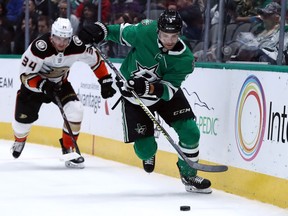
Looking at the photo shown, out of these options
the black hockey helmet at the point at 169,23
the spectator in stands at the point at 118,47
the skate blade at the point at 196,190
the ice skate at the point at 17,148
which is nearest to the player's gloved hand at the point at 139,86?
the black hockey helmet at the point at 169,23

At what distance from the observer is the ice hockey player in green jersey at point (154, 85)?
566 centimetres

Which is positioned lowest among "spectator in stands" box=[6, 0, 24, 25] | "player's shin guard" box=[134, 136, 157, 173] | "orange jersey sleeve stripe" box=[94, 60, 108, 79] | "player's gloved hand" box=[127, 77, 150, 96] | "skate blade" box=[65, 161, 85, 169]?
"skate blade" box=[65, 161, 85, 169]

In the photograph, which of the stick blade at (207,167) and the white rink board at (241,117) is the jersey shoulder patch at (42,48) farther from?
the stick blade at (207,167)

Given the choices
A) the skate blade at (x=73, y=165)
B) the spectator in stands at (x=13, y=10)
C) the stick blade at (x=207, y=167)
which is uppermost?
the spectator in stands at (x=13, y=10)

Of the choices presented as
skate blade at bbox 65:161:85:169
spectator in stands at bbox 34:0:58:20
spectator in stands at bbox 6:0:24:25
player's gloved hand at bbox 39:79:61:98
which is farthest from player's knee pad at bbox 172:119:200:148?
spectator in stands at bbox 6:0:24:25

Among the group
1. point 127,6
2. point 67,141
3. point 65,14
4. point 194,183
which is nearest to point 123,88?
point 194,183

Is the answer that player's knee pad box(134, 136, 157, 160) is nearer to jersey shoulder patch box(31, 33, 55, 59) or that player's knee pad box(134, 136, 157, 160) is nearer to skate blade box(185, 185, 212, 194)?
skate blade box(185, 185, 212, 194)

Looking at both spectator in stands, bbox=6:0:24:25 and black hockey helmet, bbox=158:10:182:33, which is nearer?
black hockey helmet, bbox=158:10:182:33

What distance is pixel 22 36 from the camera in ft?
30.5

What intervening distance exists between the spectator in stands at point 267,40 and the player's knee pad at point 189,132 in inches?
25.3

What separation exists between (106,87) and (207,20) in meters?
0.90

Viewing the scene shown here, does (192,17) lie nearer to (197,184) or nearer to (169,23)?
(169,23)

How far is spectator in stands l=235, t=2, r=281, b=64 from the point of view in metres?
5.79

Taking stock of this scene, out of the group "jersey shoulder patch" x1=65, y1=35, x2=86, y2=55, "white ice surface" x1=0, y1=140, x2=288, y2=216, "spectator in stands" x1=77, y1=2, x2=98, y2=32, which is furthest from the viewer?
"spectator in stands" x1=77, y1=2, x2=98, y2=32
